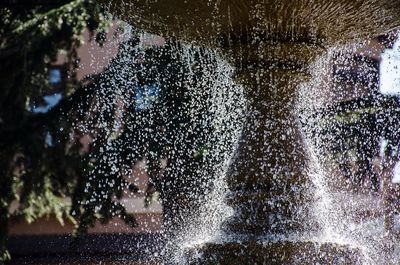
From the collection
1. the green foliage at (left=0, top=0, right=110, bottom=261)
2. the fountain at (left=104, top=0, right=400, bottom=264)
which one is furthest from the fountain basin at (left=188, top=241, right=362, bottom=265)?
the green foliage at (left=0, top=0, right=110, bottom=261)

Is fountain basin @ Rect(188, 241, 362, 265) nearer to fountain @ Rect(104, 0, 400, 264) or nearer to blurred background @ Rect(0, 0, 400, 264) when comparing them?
fountain @ Rect(104, 0, 400, 264)

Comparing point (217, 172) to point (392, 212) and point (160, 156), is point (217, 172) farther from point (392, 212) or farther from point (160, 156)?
point (392, 212)

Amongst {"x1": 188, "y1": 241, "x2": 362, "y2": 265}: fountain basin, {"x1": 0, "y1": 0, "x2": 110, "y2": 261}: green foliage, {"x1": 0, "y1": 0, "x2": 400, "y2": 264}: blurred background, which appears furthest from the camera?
{"x1": 0, "y1": 0, "x2": 400, "y2": 264}: blurred background

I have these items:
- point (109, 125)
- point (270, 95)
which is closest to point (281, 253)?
point (270, 95)

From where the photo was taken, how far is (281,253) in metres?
2.45

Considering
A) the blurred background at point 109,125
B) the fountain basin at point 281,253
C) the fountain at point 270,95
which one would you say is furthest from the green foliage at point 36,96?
the fountain basin at point 281,253

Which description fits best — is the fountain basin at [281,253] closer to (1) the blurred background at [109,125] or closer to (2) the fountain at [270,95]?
(2) the fountain at [270,95]

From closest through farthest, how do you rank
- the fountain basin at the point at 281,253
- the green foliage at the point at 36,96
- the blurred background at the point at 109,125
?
the fountain basin at the point at 281,253 < the green foliage at the point at 36,96 < the blurred background at the point at 109,125

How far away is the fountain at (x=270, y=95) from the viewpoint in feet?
8.25

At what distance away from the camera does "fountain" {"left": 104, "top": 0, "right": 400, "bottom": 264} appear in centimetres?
251

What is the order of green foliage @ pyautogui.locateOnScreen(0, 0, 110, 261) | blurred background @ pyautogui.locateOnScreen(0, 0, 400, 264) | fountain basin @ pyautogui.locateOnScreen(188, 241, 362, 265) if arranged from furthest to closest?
blurred background @ pyautogui.locateOnScreen(0, 0, 400, 264) < green foliage @ pyautogui.locateOnScreen(0, 0, 110, 261) < fountain basin @ pyautogui.locateOnScreen(188, 241, 362, 265)

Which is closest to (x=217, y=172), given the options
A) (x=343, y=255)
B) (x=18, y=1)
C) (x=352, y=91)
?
(x=18, y=1)

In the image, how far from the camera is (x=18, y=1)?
18.7ft

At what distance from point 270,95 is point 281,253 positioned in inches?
32.9
